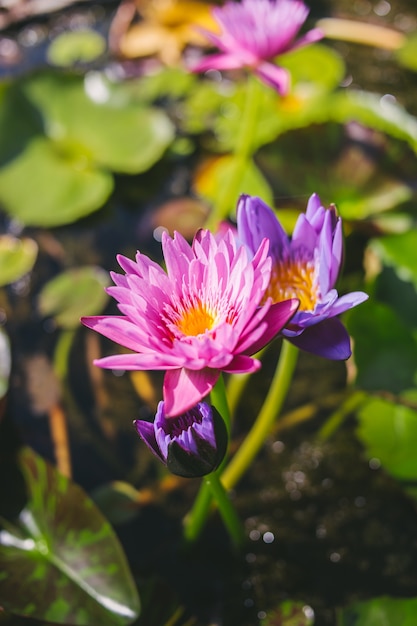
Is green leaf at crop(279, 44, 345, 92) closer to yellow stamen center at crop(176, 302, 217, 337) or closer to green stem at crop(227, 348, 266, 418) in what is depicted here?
green stem at crop(227, 348, 266, 418)

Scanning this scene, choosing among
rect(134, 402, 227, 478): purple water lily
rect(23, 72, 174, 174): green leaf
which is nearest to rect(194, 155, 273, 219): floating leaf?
rect(23, 72, 174, 174): green leaf

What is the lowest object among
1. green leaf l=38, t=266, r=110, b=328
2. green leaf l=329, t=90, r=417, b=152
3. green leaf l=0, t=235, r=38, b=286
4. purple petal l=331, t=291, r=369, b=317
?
green leaf l=329, t=90, r=417, b=152

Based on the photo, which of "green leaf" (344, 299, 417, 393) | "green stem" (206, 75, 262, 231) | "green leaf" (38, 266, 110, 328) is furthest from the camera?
"green leaf" (38, 266, 110, 328)

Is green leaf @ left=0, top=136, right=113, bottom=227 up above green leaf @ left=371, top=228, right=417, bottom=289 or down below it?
above

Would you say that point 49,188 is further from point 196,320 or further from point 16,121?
point 196,320

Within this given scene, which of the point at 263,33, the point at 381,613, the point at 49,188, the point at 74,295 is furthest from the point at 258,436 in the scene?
the point at 49,188

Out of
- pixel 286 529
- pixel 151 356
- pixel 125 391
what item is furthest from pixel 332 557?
pixel 151 356

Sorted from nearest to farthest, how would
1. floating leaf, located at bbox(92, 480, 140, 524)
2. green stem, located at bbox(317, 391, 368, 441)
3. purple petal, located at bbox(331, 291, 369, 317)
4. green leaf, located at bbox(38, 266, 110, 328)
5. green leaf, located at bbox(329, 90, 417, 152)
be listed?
purple petal, located at bbox(331, 291, 369, 317) < floating leaf, located at bbox(92, 480, 140, 524) < green stem, located at bbox(317, 391, 368, 441) < green leaf, located at bbox(38, 266, 110, 328) < green leaf, located at bbox(329, 90, 417, 152)

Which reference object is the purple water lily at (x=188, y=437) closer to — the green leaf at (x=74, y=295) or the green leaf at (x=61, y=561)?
the green leaf at (x=61, y=561)
